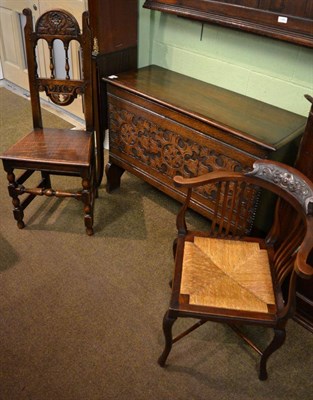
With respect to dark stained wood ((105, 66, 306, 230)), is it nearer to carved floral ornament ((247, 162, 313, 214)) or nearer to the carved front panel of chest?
the carved front panel of chest

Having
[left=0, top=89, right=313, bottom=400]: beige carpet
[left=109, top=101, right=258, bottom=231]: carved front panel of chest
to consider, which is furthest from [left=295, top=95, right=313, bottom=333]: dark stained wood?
[left=109, top=101, right=258, bottom=231]: carved front panel of chest

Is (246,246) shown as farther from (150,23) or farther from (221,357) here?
(150,23)

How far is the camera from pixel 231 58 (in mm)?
2041

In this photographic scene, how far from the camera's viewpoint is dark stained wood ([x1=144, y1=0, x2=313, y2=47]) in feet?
5.41

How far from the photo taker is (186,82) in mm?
2170

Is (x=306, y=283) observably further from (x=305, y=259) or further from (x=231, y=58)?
(x=231, y=58)

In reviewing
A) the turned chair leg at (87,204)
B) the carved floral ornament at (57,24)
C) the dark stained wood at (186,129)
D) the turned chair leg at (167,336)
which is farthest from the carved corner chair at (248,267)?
the carved floral ornament at (57,24)

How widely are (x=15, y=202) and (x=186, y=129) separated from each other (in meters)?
1.02

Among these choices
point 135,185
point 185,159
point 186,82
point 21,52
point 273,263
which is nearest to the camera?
point 273,263

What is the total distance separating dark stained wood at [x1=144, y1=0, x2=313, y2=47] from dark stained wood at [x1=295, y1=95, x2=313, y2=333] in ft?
1.68

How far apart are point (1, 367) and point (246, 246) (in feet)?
3.61

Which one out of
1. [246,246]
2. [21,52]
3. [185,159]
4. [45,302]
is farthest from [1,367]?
[21,52]

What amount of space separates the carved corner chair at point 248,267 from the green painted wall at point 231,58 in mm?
657

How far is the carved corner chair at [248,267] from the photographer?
1.30 meters
